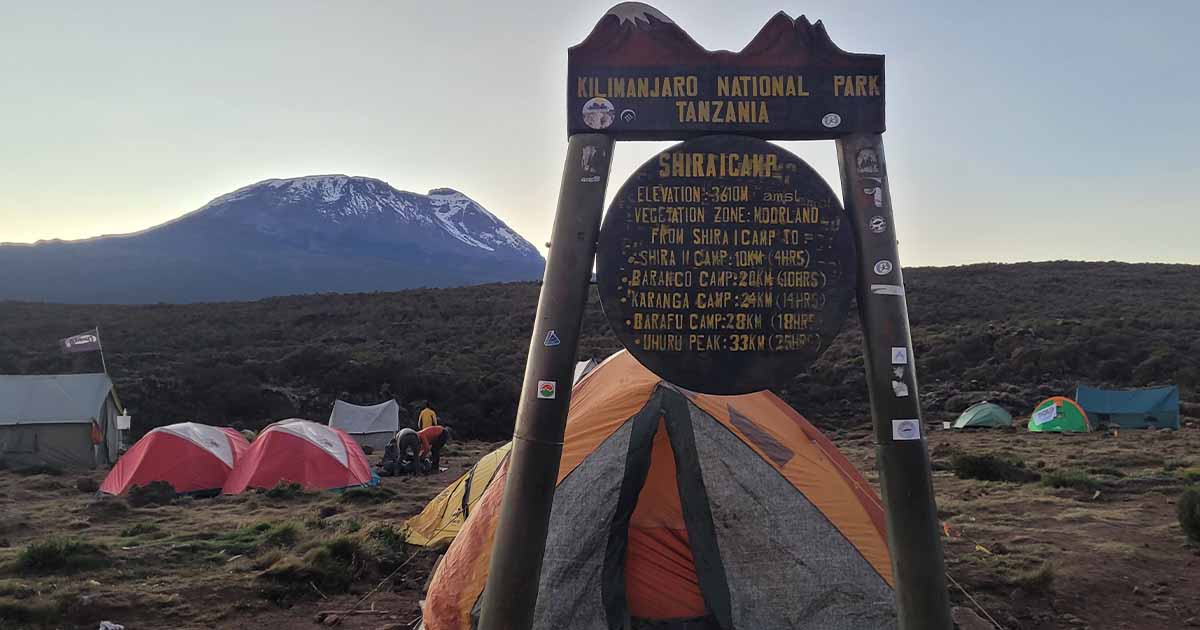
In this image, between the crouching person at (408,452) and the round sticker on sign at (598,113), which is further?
the crouching person at (408,452)

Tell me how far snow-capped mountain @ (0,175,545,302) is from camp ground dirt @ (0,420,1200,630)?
322 ft

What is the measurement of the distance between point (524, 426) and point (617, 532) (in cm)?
212

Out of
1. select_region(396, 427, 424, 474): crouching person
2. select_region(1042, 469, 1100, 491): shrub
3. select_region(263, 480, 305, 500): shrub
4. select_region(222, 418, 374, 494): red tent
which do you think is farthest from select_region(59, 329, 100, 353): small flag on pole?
select_region(1042, 469, 1100, 491): shrub

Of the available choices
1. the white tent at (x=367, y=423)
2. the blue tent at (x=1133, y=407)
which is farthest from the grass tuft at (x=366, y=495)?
the blue tent at (x=1133, y=407)

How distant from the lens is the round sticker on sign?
12.3ft

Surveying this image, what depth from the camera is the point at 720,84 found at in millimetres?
3754

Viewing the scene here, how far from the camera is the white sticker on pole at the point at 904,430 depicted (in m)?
3.56

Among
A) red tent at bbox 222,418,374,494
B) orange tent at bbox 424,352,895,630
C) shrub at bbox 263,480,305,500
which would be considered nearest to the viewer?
orange tent at bbox 424,352,895,630

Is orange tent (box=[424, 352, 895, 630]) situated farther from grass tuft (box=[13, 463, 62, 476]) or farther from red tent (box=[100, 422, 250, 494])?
grass tuft (box=[13, 463, 62, 476])

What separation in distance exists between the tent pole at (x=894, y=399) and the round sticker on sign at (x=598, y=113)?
1088 millimetres

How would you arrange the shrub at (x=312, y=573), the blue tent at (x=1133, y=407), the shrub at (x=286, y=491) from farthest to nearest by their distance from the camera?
1. the blue tent at (x=1133, y=407)
2. the shrub at (x=286, y=491)
3. the shrub at (x=312, y=573)

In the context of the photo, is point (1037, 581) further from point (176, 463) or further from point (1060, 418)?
point (1060, 418)

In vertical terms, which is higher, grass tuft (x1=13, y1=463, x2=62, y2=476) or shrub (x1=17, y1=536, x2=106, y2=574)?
shrub (x1=17, y1=536, x2=106, y2=574)

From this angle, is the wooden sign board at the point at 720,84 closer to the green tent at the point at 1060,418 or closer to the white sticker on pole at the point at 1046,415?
the green tent at the point at 1060,418
